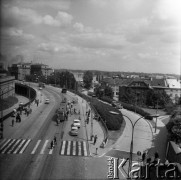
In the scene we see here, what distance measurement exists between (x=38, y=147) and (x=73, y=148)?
11.2 feet

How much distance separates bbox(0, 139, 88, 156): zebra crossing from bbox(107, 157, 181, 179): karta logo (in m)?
3.52

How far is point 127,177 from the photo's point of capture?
20.0m

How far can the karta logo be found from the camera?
731 inches

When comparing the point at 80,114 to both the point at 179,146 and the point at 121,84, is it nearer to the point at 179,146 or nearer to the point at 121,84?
the point at 179,146

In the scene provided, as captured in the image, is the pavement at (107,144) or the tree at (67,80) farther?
the tree at (67,80)

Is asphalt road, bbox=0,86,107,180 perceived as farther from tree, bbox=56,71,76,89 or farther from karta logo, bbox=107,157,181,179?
tree, bbox=56,71,76,89

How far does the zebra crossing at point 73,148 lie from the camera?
→ 2427 cm

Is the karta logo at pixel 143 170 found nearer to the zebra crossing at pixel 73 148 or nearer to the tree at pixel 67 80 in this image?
the zebra crossing at pixel 73 148

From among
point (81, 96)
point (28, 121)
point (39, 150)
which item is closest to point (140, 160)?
point (39, 150)

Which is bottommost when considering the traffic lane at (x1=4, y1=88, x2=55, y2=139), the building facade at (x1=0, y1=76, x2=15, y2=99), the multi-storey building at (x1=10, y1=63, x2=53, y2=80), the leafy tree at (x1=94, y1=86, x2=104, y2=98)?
the traffic lane at (x1=4, y1=88, x2=55, y2=139)

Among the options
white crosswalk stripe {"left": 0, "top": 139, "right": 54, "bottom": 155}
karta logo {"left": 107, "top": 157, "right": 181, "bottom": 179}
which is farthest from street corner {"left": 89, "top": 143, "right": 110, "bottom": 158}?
white crosswalk stripe {"left": 0, "top": 139, "right": 54, "bottom": 155}

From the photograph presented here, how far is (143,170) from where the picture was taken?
21516 mm

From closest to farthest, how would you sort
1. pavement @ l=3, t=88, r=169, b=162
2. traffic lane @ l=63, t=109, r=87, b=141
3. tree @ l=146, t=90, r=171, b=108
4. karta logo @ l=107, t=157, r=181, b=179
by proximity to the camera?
karta logo @ l=107, t=157, r=181, b=179 < pavement @ l=3, t=88, r=169, b=162 < traffic lane @ l=63, t=109, r=87, b=141 < tree @ l=146, t=90, r=171, b=108

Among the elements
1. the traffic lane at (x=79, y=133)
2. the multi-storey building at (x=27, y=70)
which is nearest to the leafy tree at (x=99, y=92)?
the traffic lane at (x=79, y=133)
